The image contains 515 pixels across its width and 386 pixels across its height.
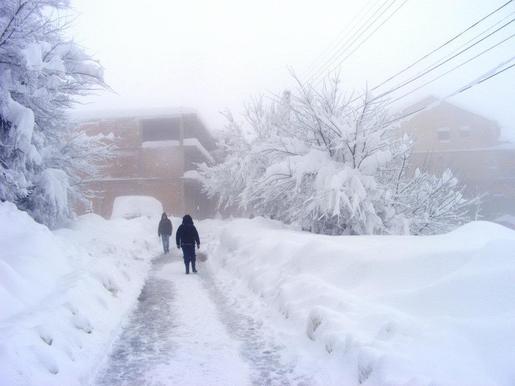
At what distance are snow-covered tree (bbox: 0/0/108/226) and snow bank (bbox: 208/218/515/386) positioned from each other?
20.1ft

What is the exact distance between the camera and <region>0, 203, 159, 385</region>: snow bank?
432 centimetres

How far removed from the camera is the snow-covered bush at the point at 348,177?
13.2 m

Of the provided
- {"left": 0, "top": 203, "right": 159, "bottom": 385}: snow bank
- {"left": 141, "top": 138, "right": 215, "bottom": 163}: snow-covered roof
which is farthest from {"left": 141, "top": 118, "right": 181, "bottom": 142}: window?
{"left": 0, "top": 203, "right": 159, "bottom": 385}: snow bank

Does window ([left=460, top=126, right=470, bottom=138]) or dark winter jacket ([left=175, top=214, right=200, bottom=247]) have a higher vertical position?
window ([left=460, top=126, right=470, bottom=138])

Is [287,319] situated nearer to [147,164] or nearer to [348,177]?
[348,177]

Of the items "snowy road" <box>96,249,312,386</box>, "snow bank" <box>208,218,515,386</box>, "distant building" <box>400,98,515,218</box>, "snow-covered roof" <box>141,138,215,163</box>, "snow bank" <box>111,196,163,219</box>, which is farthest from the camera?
"distant building" <box>400,98,515,218</box>

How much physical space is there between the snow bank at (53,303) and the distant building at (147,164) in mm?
23910

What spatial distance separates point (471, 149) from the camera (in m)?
38.8

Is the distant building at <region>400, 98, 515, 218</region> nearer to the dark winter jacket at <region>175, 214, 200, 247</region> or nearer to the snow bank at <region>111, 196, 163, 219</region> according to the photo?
the snow bank at <region>111, 196, 163, 219</region>

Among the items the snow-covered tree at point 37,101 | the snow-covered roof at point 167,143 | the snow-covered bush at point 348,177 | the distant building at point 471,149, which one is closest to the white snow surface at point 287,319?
the snow-covered tree at point 37,101

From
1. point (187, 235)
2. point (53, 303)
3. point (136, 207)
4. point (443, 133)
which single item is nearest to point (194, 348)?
point (53, 303)

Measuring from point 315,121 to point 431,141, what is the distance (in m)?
28.4

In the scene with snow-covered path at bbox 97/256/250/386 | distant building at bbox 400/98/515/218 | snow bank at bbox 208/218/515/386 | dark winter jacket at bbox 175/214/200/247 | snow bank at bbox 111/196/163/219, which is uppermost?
distant building at bbox 400/98/515/218

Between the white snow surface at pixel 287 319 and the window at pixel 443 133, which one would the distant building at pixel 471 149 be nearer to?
the window at pixel 443 133
